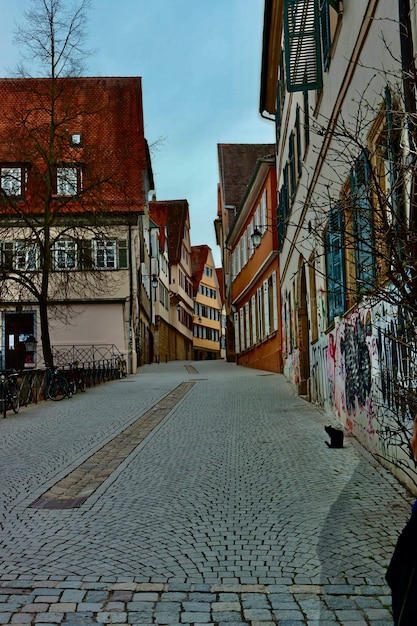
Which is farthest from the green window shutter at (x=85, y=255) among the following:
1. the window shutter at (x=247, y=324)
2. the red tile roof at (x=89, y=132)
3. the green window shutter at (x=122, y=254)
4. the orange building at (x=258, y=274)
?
the window shutter at (x=247, y=324)

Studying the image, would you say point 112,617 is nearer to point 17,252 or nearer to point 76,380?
point 76,380

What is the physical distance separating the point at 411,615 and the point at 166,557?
9.69 ft

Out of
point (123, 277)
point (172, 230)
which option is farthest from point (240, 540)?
point (172, 230)

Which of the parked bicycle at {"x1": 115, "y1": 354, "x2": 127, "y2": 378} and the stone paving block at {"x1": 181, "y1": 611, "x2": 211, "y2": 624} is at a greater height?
the parked bicycle at {"x1": 115, "y1": 354, "x2": 127, "y2": 378}

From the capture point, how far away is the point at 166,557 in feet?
16.2

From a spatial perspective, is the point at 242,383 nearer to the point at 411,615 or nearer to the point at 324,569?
the point at 324,569

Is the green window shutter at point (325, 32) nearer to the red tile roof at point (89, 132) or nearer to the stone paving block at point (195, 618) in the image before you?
the stone paving block at point (195, 618)

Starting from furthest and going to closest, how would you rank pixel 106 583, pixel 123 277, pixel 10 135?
pixel 123 277 < pixel 10 135 < pixel 106 583

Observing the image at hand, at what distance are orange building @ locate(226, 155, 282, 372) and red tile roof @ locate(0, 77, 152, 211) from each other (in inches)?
188

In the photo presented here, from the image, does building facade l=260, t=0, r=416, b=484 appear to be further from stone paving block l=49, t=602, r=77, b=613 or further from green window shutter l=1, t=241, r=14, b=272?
green window shutter l=1, t=241, r=14, b=272

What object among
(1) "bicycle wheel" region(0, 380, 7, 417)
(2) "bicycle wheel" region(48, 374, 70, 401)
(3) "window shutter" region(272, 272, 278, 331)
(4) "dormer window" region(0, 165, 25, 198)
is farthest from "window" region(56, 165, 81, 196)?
(1) "bicycle wheel" region(0, 380, 7, 417)

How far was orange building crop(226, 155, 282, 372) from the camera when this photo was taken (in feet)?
79.7

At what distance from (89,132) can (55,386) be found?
19716 mm

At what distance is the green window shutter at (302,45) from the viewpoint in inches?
443
